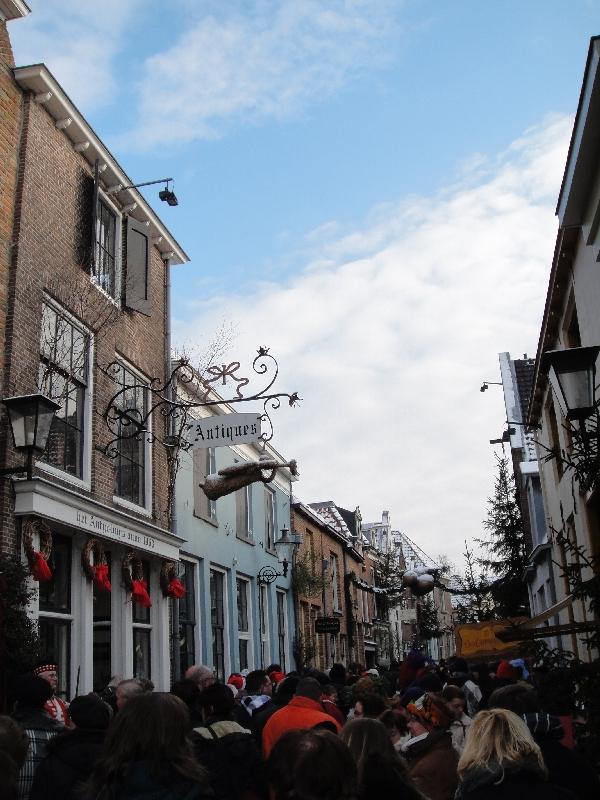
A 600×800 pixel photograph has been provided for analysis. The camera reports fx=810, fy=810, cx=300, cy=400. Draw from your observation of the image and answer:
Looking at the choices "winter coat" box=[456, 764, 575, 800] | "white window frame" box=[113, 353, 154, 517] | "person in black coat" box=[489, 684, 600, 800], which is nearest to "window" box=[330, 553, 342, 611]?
"white window frame" box=[113, 353, 154, 517]

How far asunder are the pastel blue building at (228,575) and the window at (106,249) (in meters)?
4.21

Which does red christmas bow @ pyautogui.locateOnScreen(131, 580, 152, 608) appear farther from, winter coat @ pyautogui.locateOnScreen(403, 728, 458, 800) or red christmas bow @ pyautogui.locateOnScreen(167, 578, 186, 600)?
winter coat @ pyautogui.locateOnScreen(403, 728, 458, 800)

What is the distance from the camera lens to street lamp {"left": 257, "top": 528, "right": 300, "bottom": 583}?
2147 cm

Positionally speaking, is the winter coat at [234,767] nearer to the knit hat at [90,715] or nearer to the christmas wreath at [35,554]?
the knit hat at [90,715]

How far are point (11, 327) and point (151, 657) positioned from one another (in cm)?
639

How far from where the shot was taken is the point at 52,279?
38.1 ft

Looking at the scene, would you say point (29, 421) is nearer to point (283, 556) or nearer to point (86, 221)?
point (86, 221)

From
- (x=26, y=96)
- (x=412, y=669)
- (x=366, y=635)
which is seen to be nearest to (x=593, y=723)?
(x=412, y=669)

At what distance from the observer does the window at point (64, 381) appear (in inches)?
444

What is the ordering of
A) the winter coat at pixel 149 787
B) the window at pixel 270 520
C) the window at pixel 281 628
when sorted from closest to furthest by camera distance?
the winter coat at pixel 149 787 < the window at pixel 281 628 < the window at pixel 270 520

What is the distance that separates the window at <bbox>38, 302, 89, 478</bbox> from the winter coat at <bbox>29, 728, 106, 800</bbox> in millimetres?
6961

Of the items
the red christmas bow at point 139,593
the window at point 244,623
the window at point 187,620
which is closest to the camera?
the red christmas bow at point 139,593

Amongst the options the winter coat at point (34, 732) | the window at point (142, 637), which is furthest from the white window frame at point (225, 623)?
the winter coat at point (34, 732)

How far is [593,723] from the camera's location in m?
5.70
